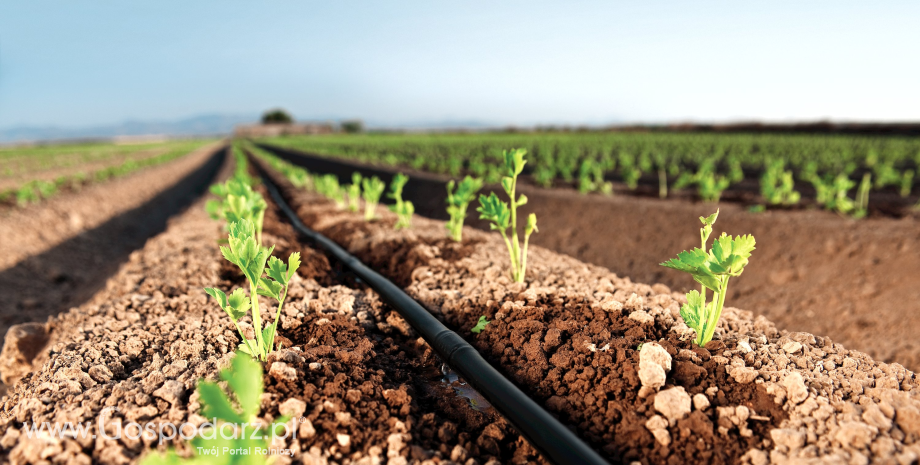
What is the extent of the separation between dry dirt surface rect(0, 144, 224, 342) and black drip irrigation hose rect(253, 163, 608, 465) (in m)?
4.19

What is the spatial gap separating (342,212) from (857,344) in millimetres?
5878

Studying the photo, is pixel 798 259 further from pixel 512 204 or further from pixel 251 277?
pixel 251 277

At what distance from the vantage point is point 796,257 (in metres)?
5.17

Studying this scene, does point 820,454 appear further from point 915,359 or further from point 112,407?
point 915,359

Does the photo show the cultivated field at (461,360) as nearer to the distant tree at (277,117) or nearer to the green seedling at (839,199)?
the green seedling at (839,199)

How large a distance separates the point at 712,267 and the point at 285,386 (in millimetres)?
1711

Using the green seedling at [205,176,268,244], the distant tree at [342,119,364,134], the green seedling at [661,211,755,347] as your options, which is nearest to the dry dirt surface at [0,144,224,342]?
the green seedling at [205,176,268,244]

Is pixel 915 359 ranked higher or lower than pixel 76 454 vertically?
lower

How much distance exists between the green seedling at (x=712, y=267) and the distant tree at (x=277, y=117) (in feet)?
377

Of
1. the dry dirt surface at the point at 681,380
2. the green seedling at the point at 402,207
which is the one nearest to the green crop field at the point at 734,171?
the green seedling at the point at 402,207

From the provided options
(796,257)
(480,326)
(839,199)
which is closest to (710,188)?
(839,199)

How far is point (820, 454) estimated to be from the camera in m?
1.49

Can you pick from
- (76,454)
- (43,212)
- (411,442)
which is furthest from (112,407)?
(43,212)

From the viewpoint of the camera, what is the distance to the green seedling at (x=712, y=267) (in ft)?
5.91
